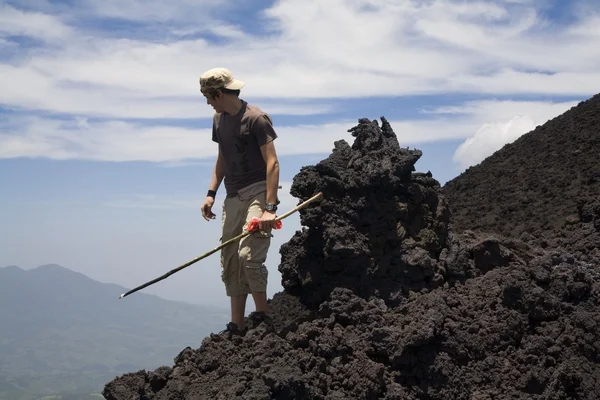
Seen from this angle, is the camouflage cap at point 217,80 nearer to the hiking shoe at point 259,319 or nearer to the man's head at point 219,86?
the man's head at point 219,86

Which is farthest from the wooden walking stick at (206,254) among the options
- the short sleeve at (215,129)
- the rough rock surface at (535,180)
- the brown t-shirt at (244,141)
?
the rough rock surface at (535,180)

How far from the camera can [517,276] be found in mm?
5711

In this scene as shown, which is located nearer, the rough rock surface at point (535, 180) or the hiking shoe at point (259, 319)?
the hiking shoe at point (259, 319)

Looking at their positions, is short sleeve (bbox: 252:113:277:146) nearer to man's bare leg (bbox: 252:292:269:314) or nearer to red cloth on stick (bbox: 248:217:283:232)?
red cloth on stick (bbox: 248:217:283:232)

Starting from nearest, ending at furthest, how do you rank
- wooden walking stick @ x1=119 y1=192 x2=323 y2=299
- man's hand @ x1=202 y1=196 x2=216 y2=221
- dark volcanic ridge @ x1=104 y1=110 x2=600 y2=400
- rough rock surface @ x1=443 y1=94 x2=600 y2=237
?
dark volcanic ridge @ x1=104 y1=110 x2=600 y2=400 → wooden walking stick @ x1=119 y1=192 x2=323 y2=299 → man's hand @ x1=202 y1=196 x2=216 y2=221 → rough rock surface @ x1=443 y1=94 x2=600 y2=237

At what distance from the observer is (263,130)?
579cm

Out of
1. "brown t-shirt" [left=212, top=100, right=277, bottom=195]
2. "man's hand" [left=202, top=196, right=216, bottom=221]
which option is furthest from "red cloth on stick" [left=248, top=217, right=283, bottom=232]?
"man's hand" [left=202, top=196, right=216, bottom=221]

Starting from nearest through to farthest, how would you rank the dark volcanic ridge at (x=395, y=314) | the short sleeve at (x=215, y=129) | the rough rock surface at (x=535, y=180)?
the dark volcanic ridge at (x=395, y=314) → the short sleeve at (x=215, y=129) → the rough rock surface at (x=535, y=180)

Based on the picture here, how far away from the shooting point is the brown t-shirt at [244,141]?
582 cm

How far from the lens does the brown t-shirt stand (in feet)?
19.1

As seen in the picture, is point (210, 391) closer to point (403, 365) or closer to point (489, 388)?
point (403, 365)

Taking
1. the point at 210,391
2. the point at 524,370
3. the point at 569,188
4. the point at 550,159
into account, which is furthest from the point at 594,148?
the point at 210,391

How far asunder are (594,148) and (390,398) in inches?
463

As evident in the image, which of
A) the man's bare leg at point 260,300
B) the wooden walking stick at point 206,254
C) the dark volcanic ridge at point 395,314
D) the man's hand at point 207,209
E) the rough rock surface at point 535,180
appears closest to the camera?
the dark volcanic ridge at point 395,314
